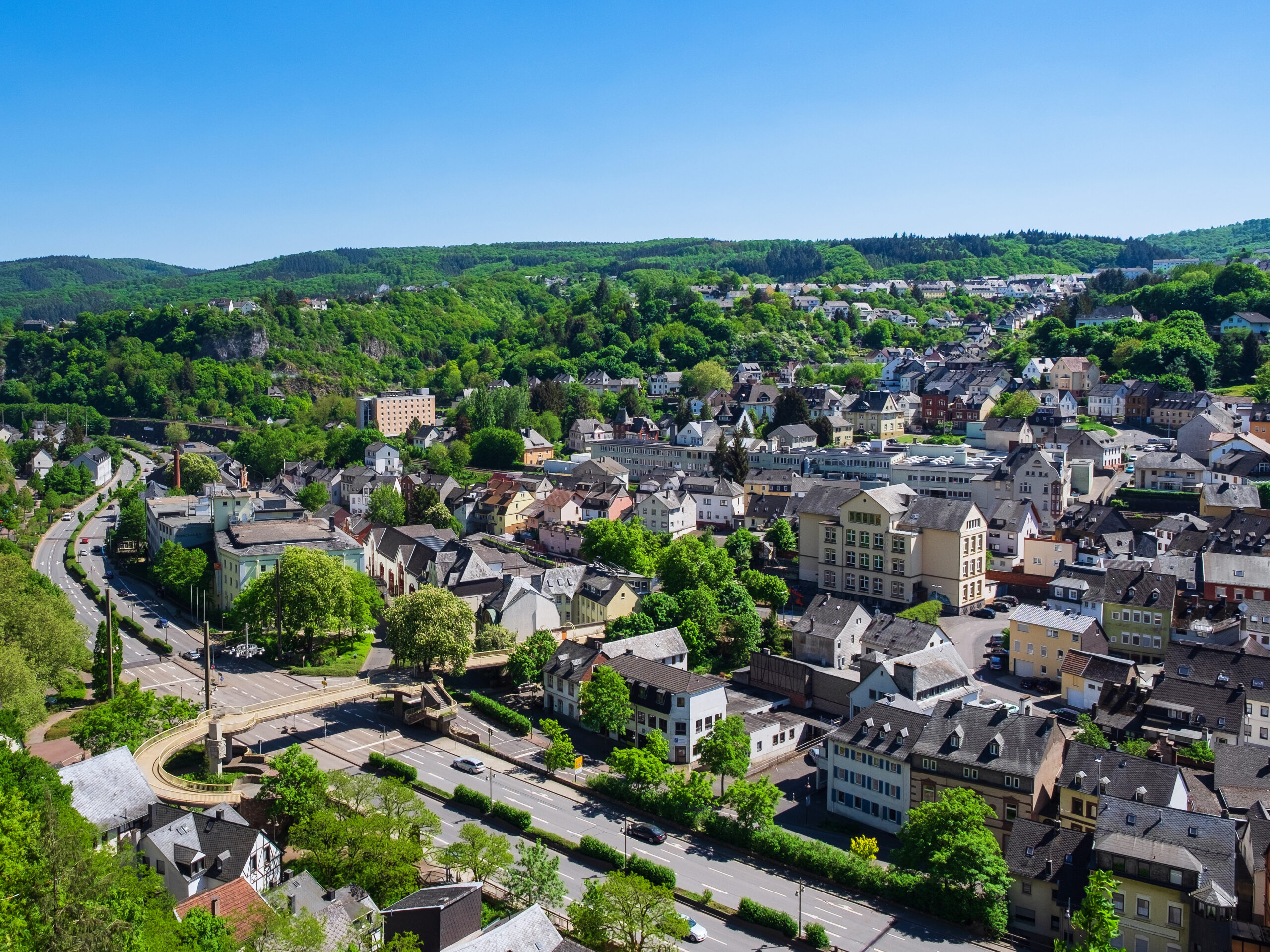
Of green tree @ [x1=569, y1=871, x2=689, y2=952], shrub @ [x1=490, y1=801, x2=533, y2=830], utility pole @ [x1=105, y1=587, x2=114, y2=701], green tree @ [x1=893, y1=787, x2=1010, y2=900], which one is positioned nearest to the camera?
green tree @ [x1=569, y1=871, x2=689, y2=952]

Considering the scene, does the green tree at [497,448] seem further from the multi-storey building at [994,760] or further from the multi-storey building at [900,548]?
the multi-storey building at [994,760]

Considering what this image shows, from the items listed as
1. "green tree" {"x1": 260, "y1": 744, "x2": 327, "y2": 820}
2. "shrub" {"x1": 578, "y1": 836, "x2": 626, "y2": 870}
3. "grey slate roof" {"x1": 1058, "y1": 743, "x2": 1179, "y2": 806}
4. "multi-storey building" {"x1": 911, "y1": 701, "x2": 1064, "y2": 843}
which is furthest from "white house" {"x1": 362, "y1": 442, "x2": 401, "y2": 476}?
"grey slate roof" {"x1": 1058, "y1": 743, "x2": 1179, "y2": 806}

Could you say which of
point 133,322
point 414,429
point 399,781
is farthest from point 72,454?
point 399,781

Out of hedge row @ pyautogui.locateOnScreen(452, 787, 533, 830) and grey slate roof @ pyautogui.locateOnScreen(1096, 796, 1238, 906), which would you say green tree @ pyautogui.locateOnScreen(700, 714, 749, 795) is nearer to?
hedge row @ pyautogui.locateOnScreen(452, 787, 533, 830)

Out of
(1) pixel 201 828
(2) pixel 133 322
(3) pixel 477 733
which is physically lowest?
(3) pixel 477 733

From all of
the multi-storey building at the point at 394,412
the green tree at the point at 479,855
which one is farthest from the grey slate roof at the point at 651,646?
the multi-storey building at the point at 394,412

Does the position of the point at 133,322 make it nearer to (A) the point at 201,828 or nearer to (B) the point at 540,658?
(B) the point at 540,658

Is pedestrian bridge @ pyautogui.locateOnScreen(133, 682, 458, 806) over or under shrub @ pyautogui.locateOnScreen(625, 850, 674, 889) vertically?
over
